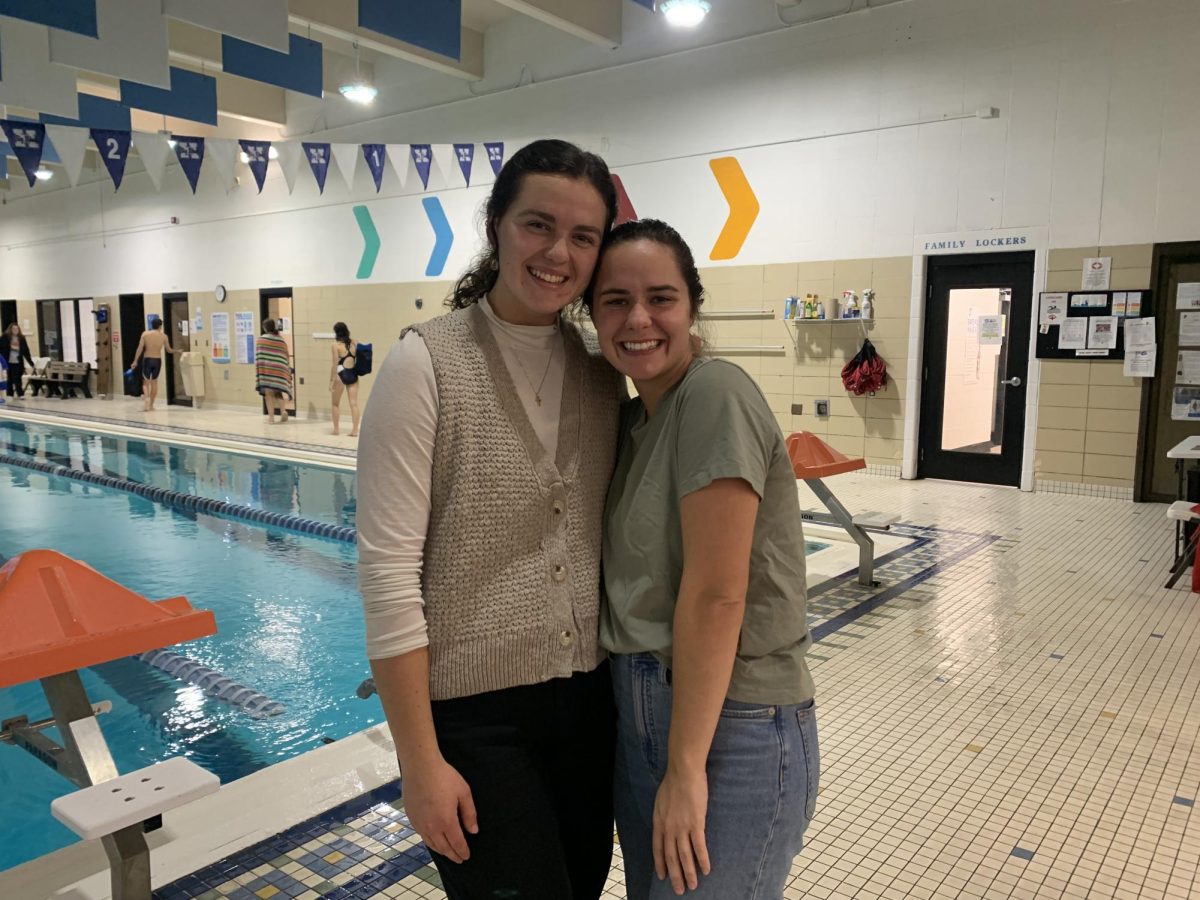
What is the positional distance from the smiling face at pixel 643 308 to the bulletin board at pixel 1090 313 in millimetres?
6931

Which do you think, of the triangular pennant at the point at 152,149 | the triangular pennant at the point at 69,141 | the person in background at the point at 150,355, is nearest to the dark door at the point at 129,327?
the person in background at the point at 150,355

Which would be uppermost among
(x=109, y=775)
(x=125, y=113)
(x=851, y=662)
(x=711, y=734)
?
(x=125, y=113)

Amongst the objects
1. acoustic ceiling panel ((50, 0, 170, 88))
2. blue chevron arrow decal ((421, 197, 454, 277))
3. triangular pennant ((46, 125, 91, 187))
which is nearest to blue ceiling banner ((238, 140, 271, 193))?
triangular pennant ((46, 125, 91, 187))

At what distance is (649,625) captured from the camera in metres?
1.07

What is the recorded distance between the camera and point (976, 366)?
7.56m

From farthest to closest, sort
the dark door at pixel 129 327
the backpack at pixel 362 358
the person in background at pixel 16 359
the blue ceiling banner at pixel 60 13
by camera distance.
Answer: the dark door at pixel 129 327
the person in background at pixel 16 359
the backpack at pixel 362 358
the blue ceiling banner at pixel 60 13

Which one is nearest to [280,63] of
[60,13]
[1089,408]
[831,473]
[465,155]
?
[465,155]

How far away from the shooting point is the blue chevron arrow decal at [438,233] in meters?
11.2

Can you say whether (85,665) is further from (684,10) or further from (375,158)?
(375,158)

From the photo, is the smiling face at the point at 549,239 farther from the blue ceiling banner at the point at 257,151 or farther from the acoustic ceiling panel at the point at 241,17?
the blue ceiling banner at the point at 257,151

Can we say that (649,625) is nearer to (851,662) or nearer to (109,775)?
(109,775)

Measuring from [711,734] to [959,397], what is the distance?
24.3ft

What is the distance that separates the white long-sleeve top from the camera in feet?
3.23

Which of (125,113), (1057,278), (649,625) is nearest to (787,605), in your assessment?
(649,625)
